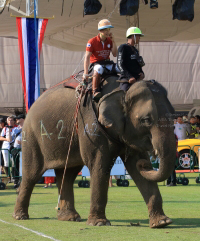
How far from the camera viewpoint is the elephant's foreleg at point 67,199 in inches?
351

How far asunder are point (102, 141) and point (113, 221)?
55.1 inches

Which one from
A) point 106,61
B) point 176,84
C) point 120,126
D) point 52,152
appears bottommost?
point 176,84

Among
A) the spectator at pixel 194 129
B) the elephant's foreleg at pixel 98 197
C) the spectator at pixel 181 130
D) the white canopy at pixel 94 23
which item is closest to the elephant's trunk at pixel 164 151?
the elephant's foreleg at pixel 98 197

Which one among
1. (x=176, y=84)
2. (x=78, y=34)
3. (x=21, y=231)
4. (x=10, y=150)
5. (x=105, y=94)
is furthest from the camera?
(x=176, y=84)

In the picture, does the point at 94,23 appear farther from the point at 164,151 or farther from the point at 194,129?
the point at 164,151

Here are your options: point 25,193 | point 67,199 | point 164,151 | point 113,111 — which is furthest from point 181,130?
point 164,151

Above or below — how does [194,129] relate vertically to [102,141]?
below

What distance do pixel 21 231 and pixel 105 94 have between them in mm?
2283

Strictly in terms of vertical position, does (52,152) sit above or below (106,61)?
below

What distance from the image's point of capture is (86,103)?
8398 millimetres

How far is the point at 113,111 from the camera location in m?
7.91

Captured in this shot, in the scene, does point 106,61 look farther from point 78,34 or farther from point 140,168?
point 78,34

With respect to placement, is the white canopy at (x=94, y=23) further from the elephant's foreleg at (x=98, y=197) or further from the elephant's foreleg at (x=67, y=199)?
the elephant's foreleg at (x=98, y=197)

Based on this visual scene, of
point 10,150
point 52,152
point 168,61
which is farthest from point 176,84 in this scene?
point 52,152
